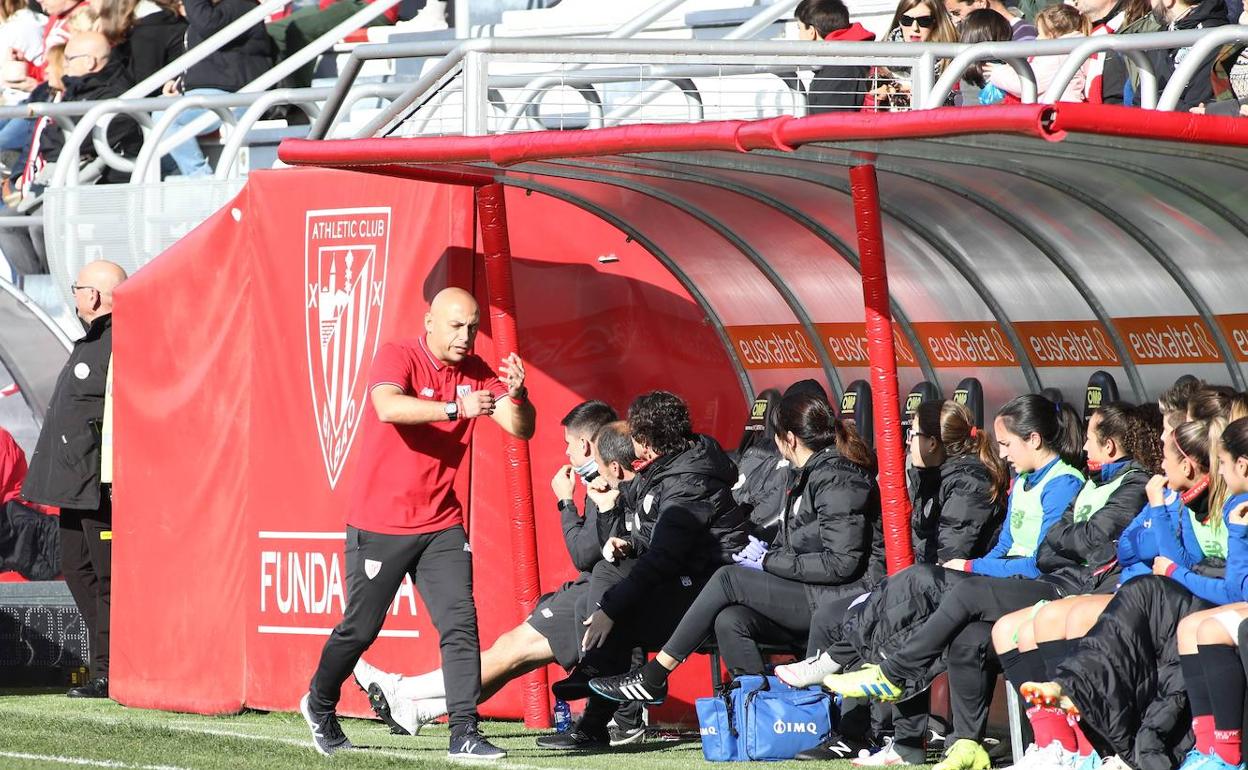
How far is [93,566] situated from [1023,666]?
5330 mm

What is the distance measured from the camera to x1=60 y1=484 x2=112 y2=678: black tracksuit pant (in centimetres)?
1055

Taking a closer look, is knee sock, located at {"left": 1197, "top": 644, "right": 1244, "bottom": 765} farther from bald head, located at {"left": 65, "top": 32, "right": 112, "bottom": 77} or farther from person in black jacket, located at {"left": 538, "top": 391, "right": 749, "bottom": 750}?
bald head, located at {"left": 65, "top": 32, "right": 112, "bottom": 77}

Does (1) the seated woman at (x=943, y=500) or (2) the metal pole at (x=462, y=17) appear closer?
(1) the seated woman at (x=943, y=500)

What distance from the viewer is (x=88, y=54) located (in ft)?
47.9

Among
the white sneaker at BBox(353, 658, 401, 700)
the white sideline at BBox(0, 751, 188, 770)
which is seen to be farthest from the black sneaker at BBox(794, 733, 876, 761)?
the white sideline at BBox(0, 751, 188, 770)

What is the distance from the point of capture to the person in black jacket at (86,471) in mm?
10398

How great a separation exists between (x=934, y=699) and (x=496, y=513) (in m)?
2.02

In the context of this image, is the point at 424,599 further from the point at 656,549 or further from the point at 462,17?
the point at 462,17

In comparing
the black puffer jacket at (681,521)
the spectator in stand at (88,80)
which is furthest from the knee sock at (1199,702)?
the spectator in stand at (88,80)

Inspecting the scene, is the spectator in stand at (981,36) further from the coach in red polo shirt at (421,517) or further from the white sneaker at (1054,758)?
the white sneaker at (1054,758)

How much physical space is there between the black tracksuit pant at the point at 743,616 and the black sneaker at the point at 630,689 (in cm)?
15

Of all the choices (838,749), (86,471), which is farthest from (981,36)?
(86,471)

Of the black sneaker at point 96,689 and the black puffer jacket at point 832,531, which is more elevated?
the black puffer jacket at point 832,531

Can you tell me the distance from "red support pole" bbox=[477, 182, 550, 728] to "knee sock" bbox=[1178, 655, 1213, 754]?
321cm
